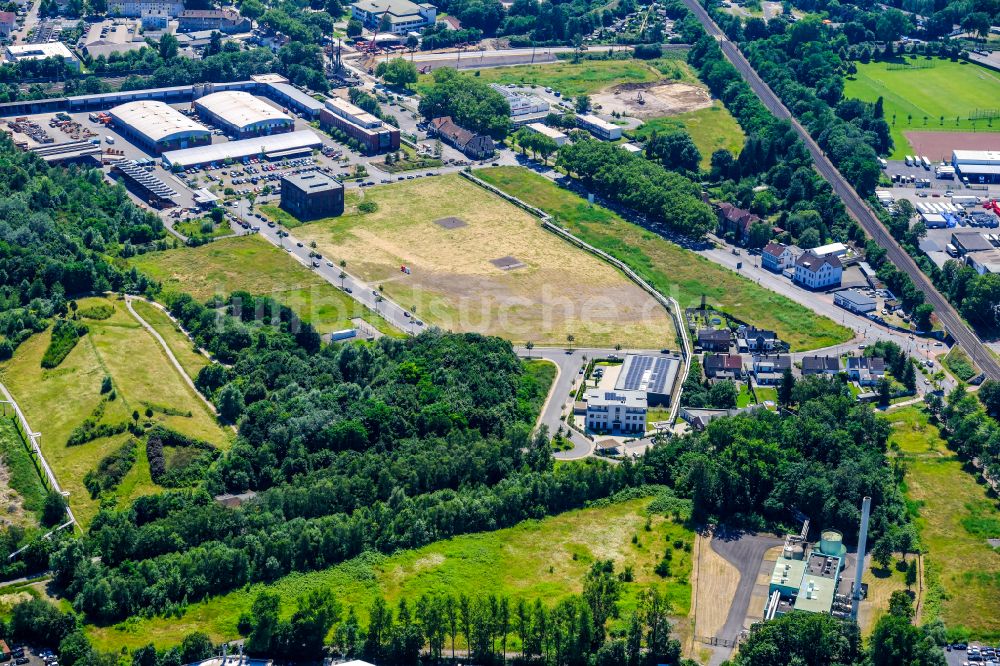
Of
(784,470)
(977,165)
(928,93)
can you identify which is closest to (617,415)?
(784,470)

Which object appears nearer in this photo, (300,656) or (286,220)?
(300,656)

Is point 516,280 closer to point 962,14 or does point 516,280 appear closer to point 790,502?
point 790,502

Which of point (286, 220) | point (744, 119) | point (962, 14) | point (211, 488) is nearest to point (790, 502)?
point (211, 488)

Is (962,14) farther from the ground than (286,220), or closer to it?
farther from the ground

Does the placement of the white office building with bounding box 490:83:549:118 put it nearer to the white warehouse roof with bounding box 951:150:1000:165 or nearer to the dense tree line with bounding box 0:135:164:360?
the white warehouse roof with bounding box 951:150:1000:165

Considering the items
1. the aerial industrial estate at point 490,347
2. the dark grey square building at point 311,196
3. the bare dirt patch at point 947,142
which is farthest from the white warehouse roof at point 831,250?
the dark grey square building at point 311,196

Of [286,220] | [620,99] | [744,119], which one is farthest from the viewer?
[620,99]
